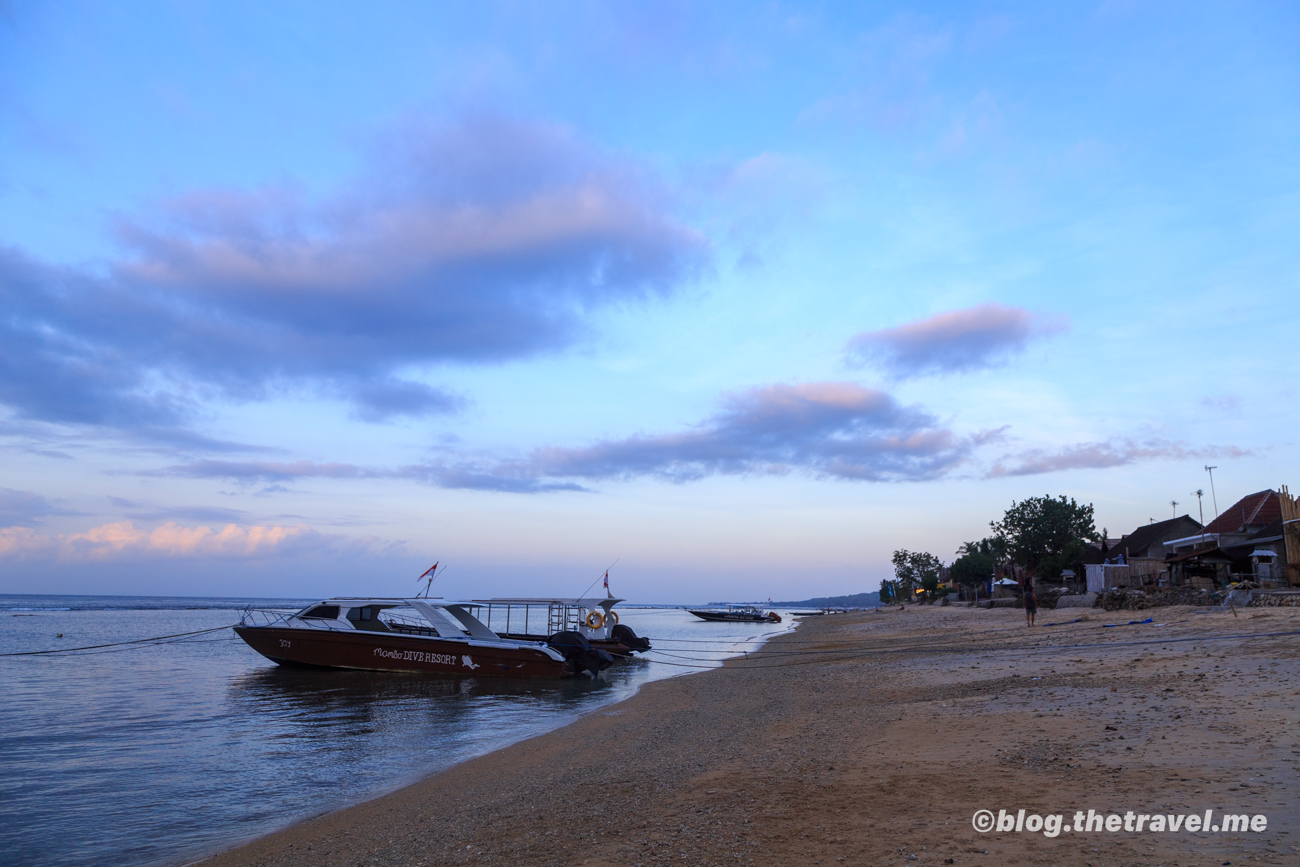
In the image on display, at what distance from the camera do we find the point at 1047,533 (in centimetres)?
6216

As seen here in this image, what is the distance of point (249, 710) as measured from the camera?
1797cm

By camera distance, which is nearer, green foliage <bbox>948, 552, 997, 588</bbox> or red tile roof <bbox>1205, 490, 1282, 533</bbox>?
red tile roof <bbox>1205, 490, 1282, 533</bbox>

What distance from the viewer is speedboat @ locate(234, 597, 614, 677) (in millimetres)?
23562

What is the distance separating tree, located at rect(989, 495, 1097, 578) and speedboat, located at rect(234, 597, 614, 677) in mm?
50520

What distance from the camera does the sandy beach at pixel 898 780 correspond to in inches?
213

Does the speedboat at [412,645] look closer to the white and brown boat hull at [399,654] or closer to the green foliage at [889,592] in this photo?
the white and brown boat hull at [399,654]

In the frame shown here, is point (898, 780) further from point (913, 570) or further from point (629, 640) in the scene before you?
point (913, 570)

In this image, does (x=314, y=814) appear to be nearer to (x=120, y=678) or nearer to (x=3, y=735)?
(x=3, y=735)

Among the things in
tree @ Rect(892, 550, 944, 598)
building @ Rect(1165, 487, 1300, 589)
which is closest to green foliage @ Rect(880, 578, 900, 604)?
tree @ Rect(892, 550, 944, 598)

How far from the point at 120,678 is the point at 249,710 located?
9.22 m

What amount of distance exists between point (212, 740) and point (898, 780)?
1337cm

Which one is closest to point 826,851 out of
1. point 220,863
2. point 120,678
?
point 220,863

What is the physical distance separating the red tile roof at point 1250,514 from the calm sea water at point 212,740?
36.6 metres

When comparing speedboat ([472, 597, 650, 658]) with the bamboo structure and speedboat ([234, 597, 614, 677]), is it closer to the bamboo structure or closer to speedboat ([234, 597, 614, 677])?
speedboat ([234, 597, 614, 677])
